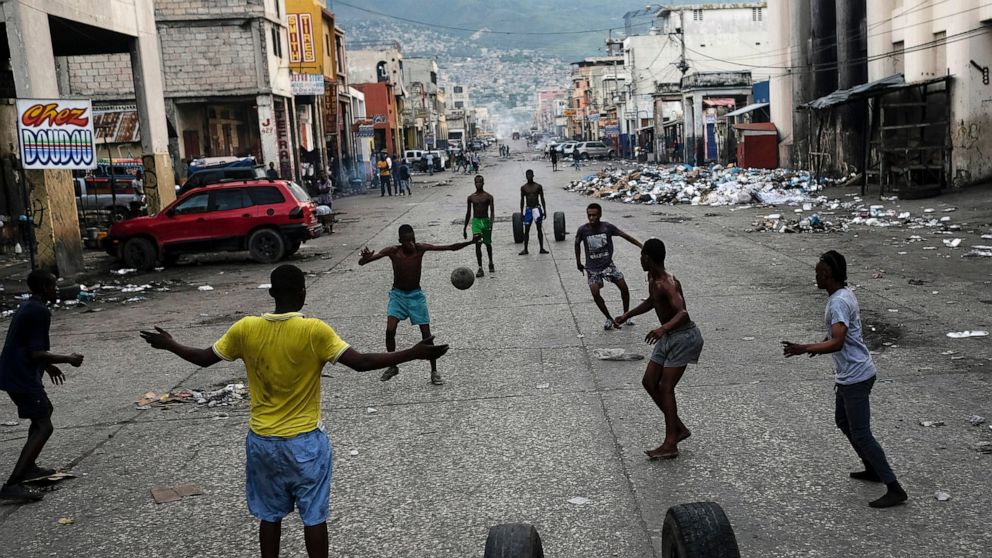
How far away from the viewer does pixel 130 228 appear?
2019 centimetres

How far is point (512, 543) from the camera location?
430 centimetres

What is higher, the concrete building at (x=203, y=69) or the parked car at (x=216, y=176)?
the concrete building at (x=203, y=69)

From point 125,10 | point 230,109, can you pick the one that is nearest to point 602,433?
point 125,10

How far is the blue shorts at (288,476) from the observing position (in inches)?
177

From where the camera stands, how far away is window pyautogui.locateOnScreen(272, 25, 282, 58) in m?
40.1

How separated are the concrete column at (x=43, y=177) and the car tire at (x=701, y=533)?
15.8 meters

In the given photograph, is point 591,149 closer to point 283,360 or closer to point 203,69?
point 203,69

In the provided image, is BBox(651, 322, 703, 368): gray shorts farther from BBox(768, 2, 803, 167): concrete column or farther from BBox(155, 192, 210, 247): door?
BBox(768, 2, 803, 167): concrete column

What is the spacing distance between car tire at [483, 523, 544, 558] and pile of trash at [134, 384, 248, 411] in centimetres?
500

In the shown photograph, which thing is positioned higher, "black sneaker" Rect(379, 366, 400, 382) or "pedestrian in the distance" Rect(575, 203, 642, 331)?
"pedestrian in the distance" Rect(575, 203, 642, 331)

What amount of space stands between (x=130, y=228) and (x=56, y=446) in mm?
13304

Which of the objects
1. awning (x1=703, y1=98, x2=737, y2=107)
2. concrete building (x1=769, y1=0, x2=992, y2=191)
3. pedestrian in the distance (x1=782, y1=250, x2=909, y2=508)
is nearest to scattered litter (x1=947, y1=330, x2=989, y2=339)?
pedestrian in the distance (x1=782, y1=250, x2=909, y2=508)

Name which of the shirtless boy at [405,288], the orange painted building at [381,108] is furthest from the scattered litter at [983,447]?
the orange painted building at [381,108]

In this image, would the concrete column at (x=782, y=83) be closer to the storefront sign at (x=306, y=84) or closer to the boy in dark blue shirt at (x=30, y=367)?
the storefront sign at (x=306, y=84)
